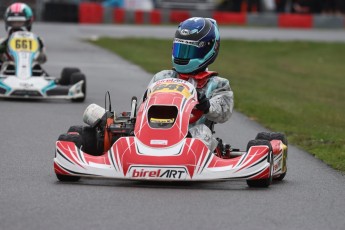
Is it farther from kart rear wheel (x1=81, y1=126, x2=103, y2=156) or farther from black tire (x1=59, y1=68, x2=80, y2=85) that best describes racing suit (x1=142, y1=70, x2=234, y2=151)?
black tire (x1=59, y1=68, x2=80, y2=85)

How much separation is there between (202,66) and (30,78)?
6.80m

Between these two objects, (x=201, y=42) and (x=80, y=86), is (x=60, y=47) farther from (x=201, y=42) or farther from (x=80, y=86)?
(x=201, y=42)

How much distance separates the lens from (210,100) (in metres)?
9.13

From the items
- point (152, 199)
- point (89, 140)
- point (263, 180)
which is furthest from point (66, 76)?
point (152, 199)

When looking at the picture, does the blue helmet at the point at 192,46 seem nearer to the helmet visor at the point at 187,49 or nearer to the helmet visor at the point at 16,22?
the helmet visor at the point at 187,49

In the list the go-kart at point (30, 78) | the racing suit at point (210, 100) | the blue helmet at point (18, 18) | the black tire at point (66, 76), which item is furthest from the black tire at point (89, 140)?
the blue helmet at point (18, 18)

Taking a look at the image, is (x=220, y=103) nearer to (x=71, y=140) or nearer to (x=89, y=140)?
(x=89, y=140)

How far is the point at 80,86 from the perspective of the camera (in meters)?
15.9

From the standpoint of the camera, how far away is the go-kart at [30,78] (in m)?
15.6

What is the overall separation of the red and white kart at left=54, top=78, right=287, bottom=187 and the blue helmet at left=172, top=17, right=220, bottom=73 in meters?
0.44

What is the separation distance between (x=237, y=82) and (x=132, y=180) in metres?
12.9

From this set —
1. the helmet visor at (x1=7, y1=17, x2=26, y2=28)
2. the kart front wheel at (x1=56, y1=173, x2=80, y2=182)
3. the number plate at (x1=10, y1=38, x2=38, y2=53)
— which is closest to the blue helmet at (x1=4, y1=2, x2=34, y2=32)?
the helmet visor at (x1=7, y1=17, x2=26, y2=28)

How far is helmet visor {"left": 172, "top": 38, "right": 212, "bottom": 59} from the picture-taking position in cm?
926

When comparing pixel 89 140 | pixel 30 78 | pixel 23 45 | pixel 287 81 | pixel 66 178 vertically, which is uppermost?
pixel 89 140
